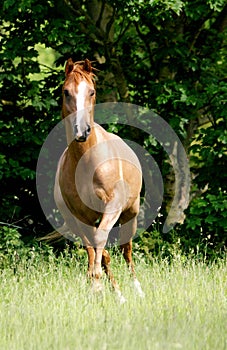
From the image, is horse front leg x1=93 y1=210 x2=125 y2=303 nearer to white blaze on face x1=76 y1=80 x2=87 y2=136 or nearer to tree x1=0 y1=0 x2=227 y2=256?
white blaze on face x1=76 y1=80 x2=87 y2=136

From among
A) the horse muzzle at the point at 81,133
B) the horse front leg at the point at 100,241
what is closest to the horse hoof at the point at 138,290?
the horse front leg at the point at 100,241

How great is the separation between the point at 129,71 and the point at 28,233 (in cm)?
304

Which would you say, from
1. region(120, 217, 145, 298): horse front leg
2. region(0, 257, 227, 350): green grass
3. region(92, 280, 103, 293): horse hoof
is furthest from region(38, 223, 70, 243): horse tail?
region(92, 280, 103, 293): horse hoof

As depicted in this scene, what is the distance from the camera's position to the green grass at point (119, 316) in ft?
16.5

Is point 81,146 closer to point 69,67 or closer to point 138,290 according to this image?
point 69,67

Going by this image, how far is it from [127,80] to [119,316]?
6.79 m

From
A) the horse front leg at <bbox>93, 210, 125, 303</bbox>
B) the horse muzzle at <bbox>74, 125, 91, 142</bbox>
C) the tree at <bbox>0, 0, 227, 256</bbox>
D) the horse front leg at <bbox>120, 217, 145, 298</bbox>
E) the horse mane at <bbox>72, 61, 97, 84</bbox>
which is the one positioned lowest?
the horse front leg at <bbox>93, 210, 125, 303</bbox>

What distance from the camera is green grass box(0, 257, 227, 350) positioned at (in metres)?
5.04

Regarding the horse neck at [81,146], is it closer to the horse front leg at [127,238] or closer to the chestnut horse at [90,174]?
the chestnut horse at [90,174]

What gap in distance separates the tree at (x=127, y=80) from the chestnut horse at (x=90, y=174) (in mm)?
2732

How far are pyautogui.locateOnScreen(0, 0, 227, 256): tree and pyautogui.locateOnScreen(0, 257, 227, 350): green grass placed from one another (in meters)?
3.72

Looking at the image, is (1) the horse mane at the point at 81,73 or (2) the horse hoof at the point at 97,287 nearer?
(2) the horse hoof at the point at 97,287

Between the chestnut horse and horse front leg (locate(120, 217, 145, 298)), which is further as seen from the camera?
horse front leg (locate(120, 217, 145, 298))

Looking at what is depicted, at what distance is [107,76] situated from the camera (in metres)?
11.9
